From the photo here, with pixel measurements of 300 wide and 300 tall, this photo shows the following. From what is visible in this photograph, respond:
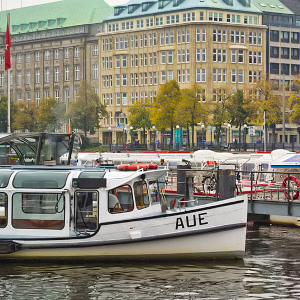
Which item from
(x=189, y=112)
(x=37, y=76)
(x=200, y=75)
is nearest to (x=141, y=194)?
(x=189, y=112)

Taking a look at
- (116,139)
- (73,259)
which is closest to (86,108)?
(116,139)

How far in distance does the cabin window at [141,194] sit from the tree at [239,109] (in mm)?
74773

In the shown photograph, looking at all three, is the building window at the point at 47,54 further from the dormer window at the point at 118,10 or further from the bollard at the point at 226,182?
the bollard at the point at 226,182

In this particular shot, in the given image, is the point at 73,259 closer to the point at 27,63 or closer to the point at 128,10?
the point at 128,10

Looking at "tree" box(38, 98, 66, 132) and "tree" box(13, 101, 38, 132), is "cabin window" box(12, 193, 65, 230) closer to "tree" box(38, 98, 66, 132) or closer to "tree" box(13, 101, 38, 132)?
"tree" box(38, 98, 66, 132)

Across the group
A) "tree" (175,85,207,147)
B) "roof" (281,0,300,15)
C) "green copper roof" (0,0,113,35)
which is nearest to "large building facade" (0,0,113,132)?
"green copper roof" (0,0,113,35)

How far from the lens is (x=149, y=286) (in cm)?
2286

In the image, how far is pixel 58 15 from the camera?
15188 cm

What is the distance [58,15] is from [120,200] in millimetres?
129735

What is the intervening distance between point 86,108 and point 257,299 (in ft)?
309

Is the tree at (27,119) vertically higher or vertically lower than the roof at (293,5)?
lower

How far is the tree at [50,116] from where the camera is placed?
122 metres

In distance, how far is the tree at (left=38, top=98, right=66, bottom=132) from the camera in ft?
399

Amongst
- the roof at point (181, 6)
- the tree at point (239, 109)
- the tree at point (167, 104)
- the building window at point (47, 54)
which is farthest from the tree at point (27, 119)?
the tree at point (239, 109)
